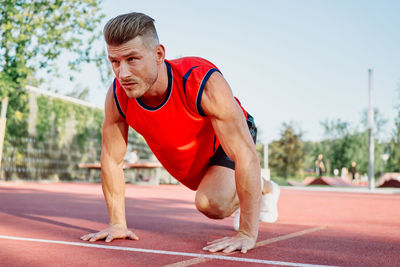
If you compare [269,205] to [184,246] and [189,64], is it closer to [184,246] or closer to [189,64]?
[184,246]

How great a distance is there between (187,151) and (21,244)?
125cm

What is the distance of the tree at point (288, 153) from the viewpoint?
40312mm

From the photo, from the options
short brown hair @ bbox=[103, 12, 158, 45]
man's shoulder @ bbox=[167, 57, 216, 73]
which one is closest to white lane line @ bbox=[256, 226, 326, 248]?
man's shoulder @ bbox=[167, 57, 216, 73]

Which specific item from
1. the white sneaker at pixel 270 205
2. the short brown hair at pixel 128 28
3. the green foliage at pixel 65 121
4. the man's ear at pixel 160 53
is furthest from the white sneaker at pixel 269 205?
the green foliage at pixel 65 121

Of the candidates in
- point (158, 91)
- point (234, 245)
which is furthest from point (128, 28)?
point (234, 245)

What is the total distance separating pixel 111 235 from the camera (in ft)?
10.5

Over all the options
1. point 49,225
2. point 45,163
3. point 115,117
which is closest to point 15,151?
point 45,163

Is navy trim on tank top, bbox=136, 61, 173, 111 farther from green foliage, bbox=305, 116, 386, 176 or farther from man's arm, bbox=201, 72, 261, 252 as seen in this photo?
green foliage, bbox=305, 116, 386, 176

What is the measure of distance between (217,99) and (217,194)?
83 cm

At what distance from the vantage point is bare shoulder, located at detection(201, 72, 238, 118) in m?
2.81

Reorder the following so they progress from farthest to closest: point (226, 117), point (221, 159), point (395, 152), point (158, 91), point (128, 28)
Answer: point (395, 152)
point (221, 159)
point (158, 91)
point (226, 117)
point (128, 28)

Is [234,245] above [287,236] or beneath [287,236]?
above

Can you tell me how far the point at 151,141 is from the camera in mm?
3256

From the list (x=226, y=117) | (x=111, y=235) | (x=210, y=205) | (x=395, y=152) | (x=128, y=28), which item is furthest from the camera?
(x=395, y=152)
